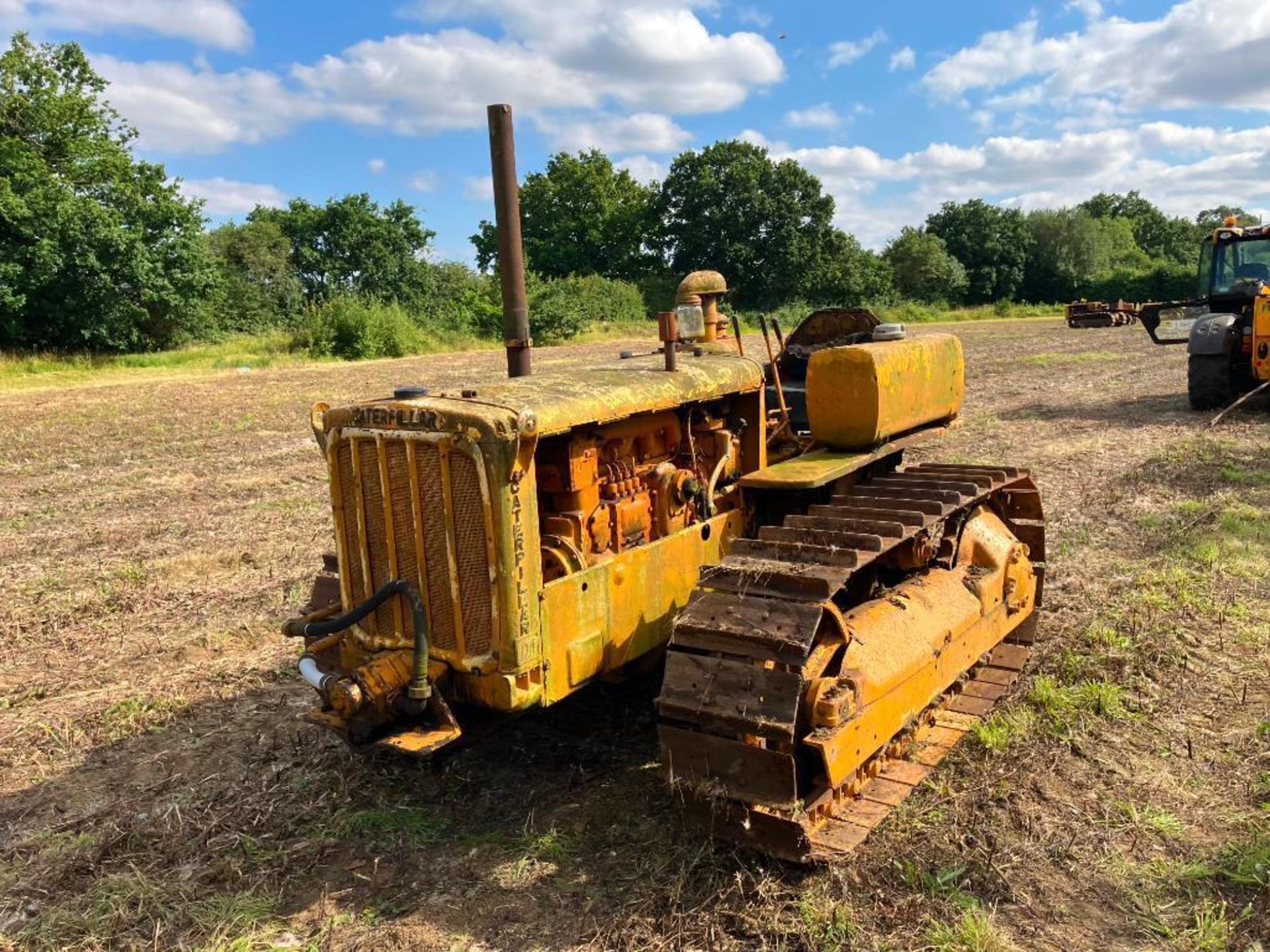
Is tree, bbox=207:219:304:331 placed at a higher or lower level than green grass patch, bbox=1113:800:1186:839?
higher

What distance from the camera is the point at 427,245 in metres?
55.4

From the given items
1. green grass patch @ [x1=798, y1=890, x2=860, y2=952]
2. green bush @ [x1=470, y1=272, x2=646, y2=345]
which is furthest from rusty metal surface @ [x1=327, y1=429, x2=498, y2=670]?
green bush @ [x1=470, y1=272, x2=646, y2=345]

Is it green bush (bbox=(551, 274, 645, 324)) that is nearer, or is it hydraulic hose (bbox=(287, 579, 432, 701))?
hydraulic hose (bbox=(287, 579, 432, 701))

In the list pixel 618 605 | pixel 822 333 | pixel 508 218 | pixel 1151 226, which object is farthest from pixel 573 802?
pixel 1151 226

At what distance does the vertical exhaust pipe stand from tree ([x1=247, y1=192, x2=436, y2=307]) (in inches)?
1871

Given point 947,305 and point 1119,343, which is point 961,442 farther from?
point 947,305

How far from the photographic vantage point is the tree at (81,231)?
2853 cm

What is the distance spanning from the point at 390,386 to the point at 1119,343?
20540 millimetres

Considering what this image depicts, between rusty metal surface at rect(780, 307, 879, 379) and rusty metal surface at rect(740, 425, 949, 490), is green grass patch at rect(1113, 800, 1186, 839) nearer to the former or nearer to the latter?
rusty metal surface at rect(740, 425, 949, 490)

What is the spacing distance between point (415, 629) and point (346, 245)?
5209cm

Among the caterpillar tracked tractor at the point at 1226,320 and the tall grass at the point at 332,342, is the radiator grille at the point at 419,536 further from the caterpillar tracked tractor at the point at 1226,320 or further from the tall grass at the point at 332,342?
the tall grass at the point at 332,342

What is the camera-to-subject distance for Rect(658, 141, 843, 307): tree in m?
54.5

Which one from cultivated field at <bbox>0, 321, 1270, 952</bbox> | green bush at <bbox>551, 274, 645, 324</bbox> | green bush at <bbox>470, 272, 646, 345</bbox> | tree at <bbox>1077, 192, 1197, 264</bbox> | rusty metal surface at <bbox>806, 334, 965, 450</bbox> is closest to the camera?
cultivated field at <bbox>0, 321, 1270, 952</bbox>

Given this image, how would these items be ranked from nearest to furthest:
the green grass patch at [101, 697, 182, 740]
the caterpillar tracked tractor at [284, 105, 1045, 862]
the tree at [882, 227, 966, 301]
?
the caterpillar tracked tractor at [284, 105, 1045, 862] < the green grass patch at [101, 697, 182, 740] < the tree at [882, 227, 966, 301]
